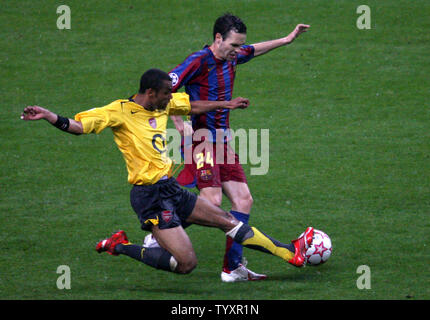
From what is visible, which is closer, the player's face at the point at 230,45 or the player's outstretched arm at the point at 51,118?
the player's outstretched arm at the point at 51,118

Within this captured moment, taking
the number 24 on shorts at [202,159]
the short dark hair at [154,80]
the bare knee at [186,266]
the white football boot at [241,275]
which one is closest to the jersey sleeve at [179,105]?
the short dark hair at [154,80]

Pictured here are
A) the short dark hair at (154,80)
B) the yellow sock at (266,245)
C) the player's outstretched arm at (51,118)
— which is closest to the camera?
the player's outstretched arm at (51,118)

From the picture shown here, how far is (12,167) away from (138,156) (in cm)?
446

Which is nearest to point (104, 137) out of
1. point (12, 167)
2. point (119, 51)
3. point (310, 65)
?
point (12, 167)

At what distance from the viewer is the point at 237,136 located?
39.2 ft

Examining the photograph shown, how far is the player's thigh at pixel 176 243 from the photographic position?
6.72 meters

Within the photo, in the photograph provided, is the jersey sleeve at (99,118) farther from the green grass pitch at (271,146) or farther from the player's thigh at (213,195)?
the green grass pitch at (271,146)

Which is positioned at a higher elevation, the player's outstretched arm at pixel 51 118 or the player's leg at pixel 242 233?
the player's outstretched arm at pixel 51 118

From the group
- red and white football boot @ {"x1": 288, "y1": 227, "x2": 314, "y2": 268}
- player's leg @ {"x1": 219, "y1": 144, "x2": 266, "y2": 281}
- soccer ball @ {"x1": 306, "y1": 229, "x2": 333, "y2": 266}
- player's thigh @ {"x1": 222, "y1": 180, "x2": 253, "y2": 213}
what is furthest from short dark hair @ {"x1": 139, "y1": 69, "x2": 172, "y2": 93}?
soccer ball @ {"x1": 306, "y1": 229, "x2": 333, "y2": 266}

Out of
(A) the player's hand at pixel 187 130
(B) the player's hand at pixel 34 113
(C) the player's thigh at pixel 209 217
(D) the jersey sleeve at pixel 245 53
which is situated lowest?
(C) the player's thigh at pixel 209 217

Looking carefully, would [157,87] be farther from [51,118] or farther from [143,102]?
[51,118]

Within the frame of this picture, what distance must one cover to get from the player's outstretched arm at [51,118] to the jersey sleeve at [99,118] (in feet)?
0.26

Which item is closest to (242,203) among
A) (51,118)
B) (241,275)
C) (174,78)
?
(241,275)

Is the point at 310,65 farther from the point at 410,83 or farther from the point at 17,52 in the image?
the point at 17,52
